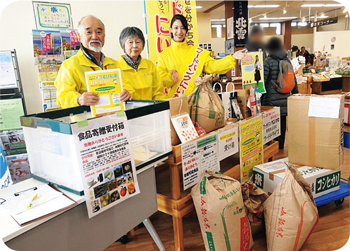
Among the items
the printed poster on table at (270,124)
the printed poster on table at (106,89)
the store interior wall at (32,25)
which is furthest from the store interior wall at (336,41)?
the printed poster on table at (106,89)

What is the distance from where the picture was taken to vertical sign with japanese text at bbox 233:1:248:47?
6.87 metres

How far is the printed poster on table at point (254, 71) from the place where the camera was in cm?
306

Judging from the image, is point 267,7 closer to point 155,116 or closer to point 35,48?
point 35,48

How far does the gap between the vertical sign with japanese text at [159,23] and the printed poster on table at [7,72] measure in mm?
1464

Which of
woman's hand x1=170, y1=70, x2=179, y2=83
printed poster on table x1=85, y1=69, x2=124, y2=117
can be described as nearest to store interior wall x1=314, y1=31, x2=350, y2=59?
woman's hand x1=170, y1=70, x2=179, y2=83

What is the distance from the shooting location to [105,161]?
3.92ft

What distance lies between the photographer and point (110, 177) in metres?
1.22

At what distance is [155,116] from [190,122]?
34cm

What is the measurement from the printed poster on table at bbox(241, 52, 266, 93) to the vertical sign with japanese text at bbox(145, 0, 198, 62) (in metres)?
0.68

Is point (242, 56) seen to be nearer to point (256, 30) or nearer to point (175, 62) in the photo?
point (175, 62)

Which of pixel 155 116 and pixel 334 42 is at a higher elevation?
pixel 334 42

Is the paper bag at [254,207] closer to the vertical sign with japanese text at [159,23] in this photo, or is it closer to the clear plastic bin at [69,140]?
the clear plastic bin at [69,140]

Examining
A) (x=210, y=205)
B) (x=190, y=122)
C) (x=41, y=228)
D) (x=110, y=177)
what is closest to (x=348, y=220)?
(x=210, y=205)

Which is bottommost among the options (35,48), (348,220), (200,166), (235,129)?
(348,220)
